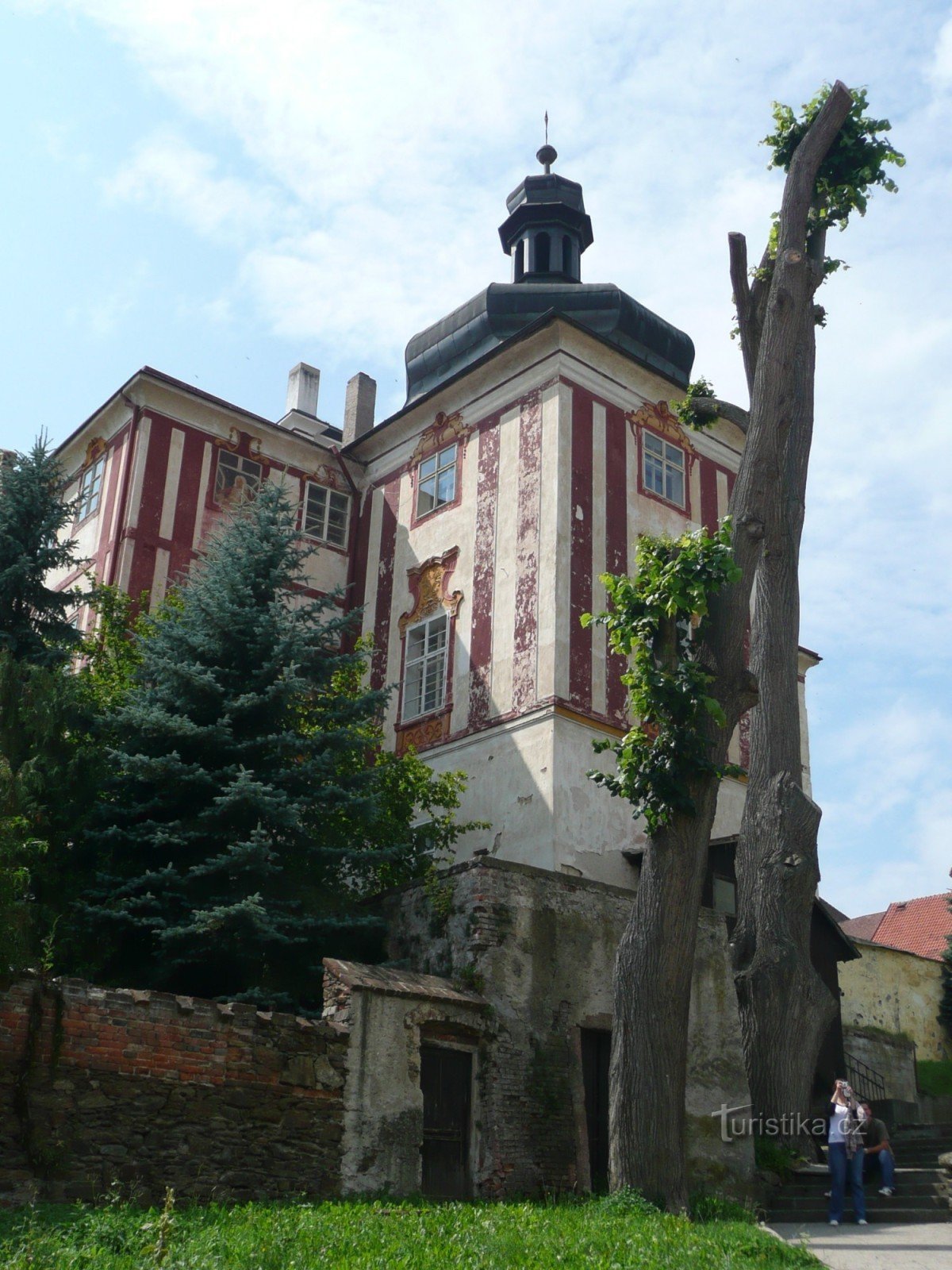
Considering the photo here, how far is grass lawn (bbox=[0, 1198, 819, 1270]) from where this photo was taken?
7645 millimetres

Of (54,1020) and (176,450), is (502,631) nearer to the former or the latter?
(176,450)

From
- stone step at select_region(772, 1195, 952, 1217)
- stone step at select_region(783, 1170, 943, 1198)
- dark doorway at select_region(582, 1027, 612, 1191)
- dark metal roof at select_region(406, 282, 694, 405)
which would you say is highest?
dark metal roof at select_region(406, 282, 694, 405)

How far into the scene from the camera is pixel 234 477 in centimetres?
2289

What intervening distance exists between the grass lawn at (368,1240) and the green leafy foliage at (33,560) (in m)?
7.29

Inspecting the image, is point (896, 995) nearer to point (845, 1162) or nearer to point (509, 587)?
point (509, 587)

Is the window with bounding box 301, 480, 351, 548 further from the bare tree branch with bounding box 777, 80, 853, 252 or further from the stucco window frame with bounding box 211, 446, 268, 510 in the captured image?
the bare tree branch with bounding box 777, 80, 853, 252

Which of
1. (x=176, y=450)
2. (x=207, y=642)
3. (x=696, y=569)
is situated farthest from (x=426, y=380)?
(x=696, y=569)

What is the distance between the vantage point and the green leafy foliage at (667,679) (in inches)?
497

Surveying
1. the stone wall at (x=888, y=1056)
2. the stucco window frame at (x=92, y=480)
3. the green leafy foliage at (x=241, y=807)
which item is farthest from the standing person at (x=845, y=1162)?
the stucco window frame at (x=92, y=480)

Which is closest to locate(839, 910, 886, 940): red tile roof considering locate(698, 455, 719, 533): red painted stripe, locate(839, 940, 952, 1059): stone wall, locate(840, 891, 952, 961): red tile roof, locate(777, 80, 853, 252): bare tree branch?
locate(840, 891, 952, 961): red tile roof

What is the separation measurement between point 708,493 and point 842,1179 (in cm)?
1299

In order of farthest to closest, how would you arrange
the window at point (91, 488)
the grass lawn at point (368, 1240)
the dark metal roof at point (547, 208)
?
the dark metal roof at point (547, 208)
the window at point (91, 488)
the grass lawn at point (368, 1240)

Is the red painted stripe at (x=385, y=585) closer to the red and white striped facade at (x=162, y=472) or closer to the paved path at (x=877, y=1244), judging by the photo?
the red and white striped facade at (x=162, y=472)

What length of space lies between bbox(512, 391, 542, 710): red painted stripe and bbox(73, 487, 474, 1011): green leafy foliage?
11.7 ft
